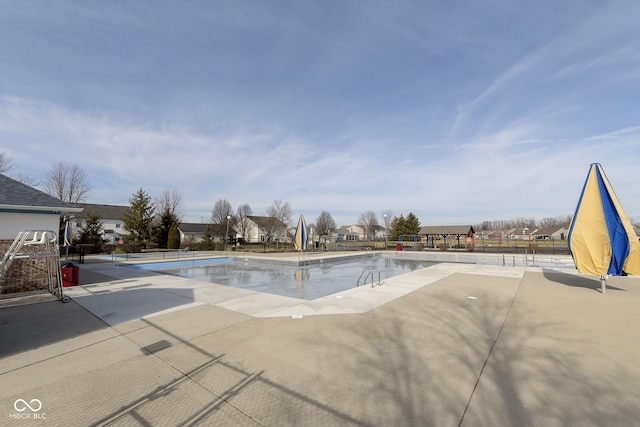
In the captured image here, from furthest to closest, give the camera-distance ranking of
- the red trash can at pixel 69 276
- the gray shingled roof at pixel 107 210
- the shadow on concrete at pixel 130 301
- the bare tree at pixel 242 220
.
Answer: the bare tree at pixel 242 220 < the gray shingled roof at pixel 107 210 < the red trash can at pixel 69 276 < the shadow on concrete at pixel 130 301

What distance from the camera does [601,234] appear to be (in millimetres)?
9477

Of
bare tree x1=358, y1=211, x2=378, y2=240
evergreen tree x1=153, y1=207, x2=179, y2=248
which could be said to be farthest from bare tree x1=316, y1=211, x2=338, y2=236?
evergreen tree x1=153, y1=207, x2=179, y2=248

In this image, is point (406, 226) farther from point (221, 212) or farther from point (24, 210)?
point (24, 210)

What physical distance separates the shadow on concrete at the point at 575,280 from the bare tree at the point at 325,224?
5517cm

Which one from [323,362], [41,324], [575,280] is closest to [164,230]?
[41,324]

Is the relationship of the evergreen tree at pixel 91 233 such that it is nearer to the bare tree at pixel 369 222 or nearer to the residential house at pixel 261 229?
the residential house at pixel 261 229

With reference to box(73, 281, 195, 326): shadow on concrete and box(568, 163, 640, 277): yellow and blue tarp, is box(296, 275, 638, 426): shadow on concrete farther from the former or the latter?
box(568, 163, 640, 277): yellow and blue tarp

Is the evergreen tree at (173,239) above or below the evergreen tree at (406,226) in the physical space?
below

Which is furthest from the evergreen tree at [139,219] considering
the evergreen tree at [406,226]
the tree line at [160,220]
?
the evergreen tree at [406,226]

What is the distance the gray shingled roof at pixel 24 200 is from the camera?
9250mm

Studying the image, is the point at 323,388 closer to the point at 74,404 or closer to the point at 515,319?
the point at 74,404

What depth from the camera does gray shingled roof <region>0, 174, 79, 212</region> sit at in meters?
9.25

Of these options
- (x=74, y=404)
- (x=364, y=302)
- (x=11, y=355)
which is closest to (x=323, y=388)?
(x=74, y=404)

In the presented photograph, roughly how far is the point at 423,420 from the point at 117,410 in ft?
11.4
